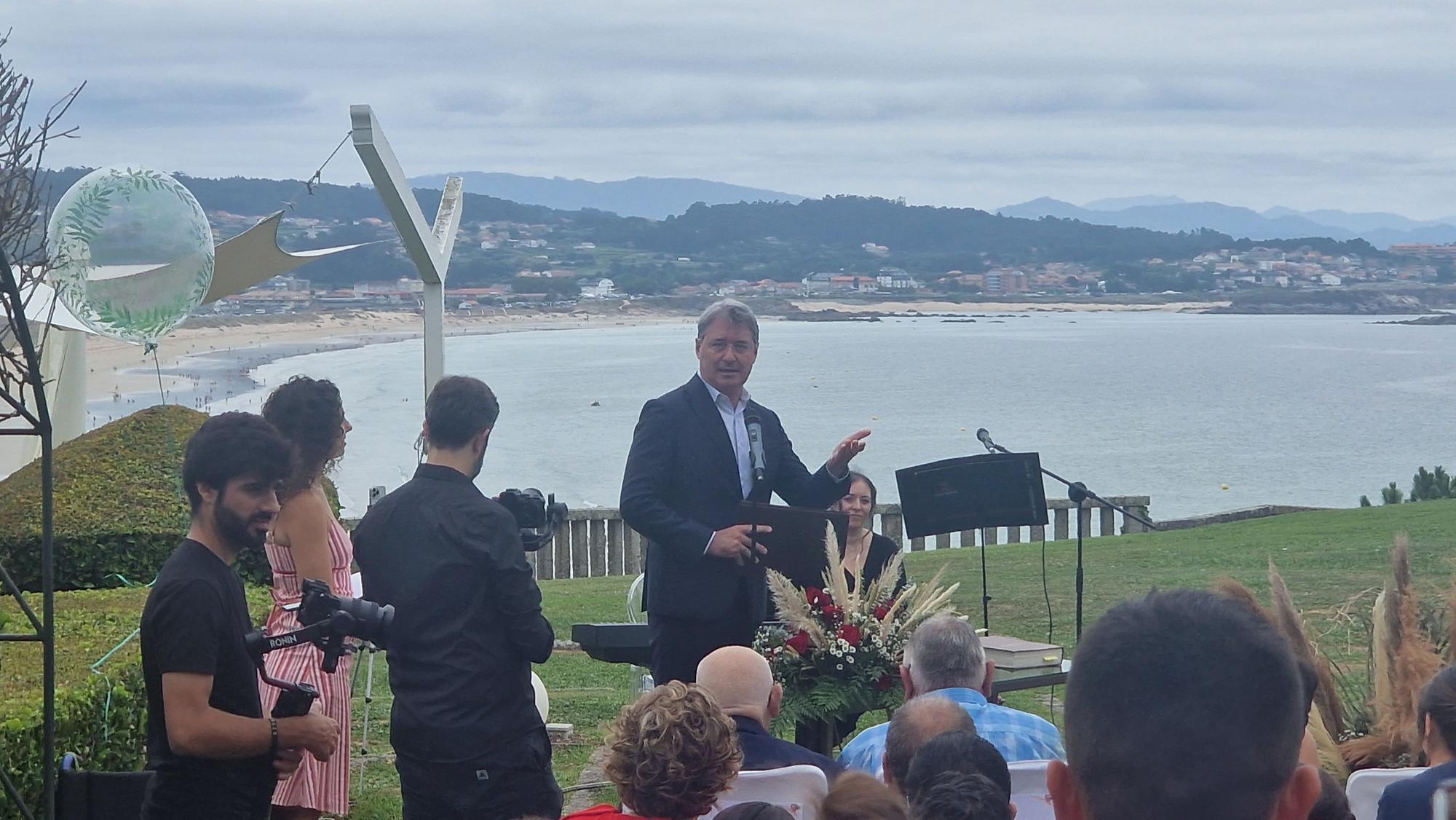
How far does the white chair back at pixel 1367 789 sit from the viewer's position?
11.4 ft

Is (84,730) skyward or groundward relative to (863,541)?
groundward

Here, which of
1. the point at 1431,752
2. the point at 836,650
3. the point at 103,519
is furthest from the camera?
the point at 103,519

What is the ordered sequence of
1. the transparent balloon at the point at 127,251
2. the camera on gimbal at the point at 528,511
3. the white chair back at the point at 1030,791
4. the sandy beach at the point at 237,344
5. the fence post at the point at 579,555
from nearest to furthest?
the white chair back at the point at 1030,791 < the camera on gimbal at the point at 528,511 < the transparent balloon at the point at 127,251 < the fence post at the point at 579,555 < the sandy beach at the point at 237,344

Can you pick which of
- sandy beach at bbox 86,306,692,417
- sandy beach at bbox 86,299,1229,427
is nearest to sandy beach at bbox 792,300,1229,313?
sandy beach at bbox 86,299,1229,427

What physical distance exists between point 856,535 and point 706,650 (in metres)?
1.53

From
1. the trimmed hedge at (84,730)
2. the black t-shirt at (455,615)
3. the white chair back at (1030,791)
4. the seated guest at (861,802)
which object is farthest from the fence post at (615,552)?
the seated guest at (861,802)

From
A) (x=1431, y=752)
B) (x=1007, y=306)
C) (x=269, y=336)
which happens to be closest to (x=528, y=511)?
(x=1431, y=752)

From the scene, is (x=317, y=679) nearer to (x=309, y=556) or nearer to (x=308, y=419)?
(x=309, y=556)

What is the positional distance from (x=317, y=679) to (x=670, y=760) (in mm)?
1814

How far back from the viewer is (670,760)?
10.6ft

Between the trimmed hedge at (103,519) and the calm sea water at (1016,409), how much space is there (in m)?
4.12

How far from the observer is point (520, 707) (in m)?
4.12

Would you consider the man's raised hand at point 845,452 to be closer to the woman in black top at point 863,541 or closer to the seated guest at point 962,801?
the woman in black top at point 863,541

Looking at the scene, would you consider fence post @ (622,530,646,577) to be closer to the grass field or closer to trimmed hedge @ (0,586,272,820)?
the grass field
